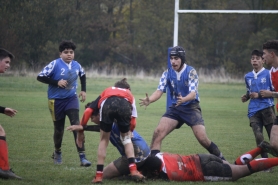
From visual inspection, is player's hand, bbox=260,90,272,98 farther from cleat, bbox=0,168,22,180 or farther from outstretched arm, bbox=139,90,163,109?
cleat, bbox=0,168,22,180

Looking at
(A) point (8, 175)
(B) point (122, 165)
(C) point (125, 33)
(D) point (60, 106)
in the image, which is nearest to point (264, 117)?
(B) point (122, 165)

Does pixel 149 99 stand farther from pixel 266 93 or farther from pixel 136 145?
pixel 266 93

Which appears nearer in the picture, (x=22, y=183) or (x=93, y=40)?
(x=22, y=183)

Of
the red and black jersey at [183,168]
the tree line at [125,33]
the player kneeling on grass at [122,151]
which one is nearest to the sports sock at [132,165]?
the player kneeling on grass at [122,151]

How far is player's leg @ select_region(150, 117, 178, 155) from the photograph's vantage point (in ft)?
27.5

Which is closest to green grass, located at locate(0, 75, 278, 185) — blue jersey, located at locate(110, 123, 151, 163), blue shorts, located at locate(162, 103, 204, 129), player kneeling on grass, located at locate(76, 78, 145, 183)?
player kneeling on grass, located at locate(76, 78, 145, 183)

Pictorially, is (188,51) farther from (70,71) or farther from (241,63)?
(70,71)

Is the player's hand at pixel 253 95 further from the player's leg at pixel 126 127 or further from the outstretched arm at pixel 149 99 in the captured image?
the player's leg at pixel 126 127

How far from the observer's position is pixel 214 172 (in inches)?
287

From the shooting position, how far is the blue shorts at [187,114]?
8.51 meters

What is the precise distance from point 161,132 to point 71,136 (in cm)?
486

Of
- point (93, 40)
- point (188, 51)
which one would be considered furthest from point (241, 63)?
point (93, 40)

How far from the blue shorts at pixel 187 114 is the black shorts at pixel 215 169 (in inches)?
48.7

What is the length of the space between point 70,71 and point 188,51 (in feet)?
70.9
